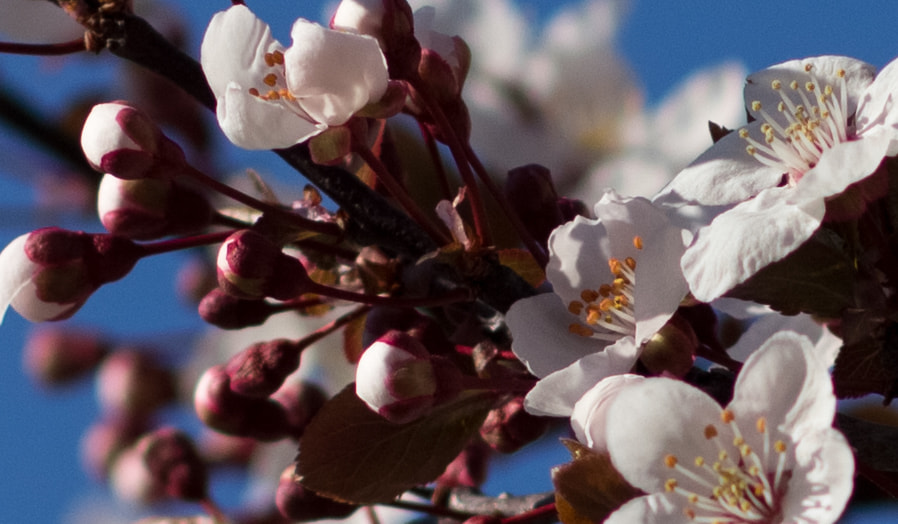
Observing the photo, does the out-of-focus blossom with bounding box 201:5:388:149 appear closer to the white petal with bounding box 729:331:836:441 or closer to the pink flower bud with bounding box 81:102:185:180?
the pink flower bud with bounding box 81:102:185:180

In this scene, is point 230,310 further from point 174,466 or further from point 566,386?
point 174,466

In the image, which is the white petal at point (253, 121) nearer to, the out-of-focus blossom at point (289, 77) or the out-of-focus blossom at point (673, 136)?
the out-of-focus blossom at point (289, 77)

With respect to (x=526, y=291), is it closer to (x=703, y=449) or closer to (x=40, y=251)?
(x=703, y=449)

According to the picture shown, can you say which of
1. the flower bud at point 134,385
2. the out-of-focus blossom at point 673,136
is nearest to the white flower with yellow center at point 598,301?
the out-of-focus blossom at point 673,136

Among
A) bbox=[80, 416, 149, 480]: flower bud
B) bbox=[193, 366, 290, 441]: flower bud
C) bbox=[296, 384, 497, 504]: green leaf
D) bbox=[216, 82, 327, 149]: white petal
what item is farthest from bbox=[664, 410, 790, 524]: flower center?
bbox=[80, 416, 149, 480]: flower bud

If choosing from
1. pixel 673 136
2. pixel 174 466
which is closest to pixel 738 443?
pixel 174 466

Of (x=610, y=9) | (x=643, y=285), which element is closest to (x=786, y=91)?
(x=643, y=285)
